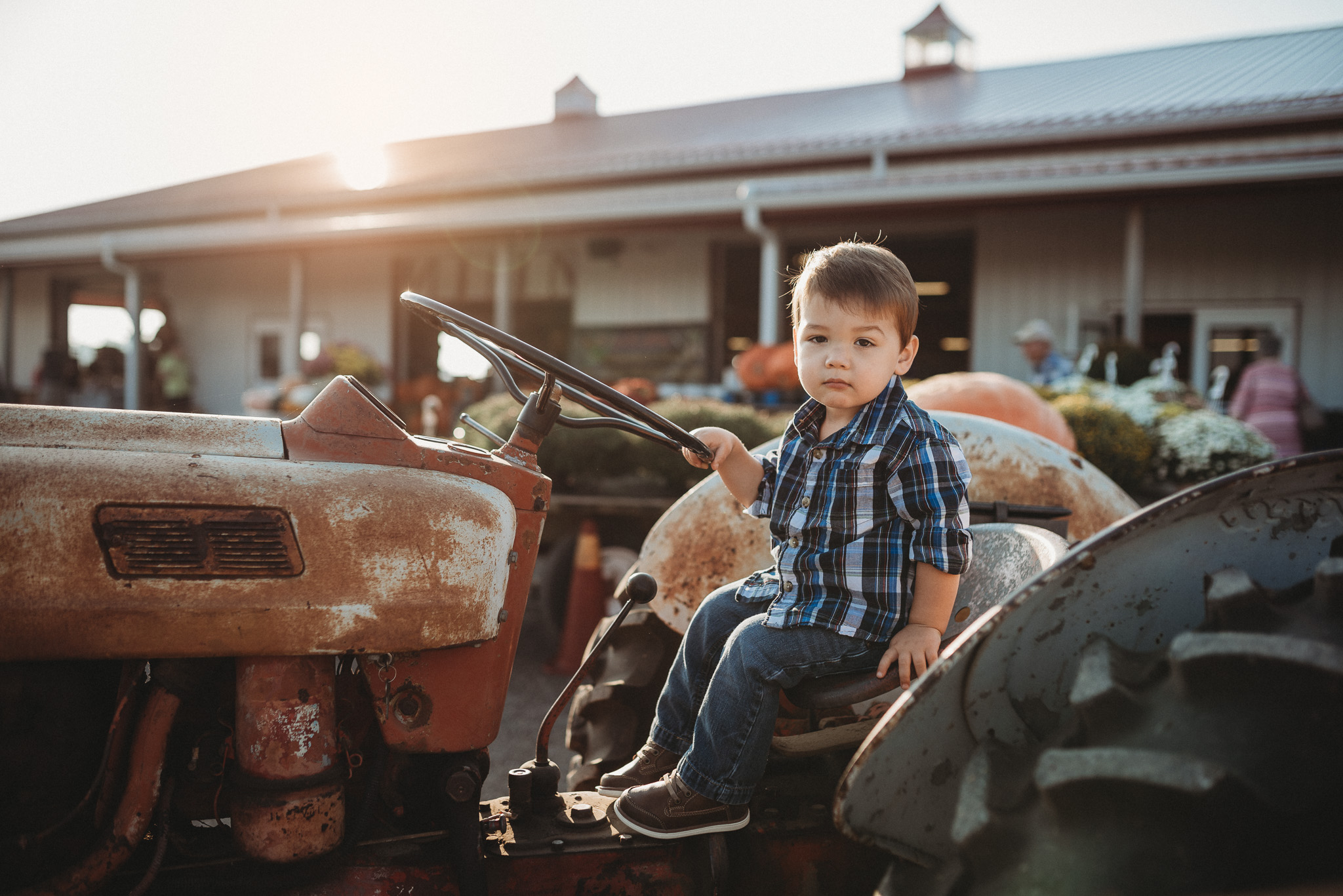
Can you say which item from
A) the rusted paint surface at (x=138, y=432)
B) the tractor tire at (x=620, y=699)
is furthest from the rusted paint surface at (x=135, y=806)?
the tractor tire at (x=620, y=699)

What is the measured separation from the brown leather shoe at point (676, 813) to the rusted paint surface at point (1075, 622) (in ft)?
1.04

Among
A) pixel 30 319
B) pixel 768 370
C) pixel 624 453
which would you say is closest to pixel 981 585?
pixel 624 453

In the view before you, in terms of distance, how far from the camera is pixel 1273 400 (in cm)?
704

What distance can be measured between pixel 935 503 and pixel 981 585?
0.96ft

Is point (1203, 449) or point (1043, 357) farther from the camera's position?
point (1043, 357)

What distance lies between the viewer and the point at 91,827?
4.62 feet

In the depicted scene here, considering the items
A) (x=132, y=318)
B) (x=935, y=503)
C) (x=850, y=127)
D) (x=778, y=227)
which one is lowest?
(x=935, y=503)

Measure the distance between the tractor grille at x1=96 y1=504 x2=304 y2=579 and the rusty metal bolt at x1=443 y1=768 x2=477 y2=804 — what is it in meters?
0.43

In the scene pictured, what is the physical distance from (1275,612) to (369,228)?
1145 centimetres

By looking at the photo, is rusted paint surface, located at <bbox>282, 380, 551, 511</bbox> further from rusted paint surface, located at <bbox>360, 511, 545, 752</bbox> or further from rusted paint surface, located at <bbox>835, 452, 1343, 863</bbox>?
rusted paint surface, located at <bbox>835, 452, 1343, 863</bbox>

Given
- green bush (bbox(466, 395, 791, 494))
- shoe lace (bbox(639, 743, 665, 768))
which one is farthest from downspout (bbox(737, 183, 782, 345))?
shoe lace (bbox(639, 743, 665, 768))

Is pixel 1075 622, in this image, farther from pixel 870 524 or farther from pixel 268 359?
pixel 268 359

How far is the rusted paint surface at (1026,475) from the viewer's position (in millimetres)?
2418

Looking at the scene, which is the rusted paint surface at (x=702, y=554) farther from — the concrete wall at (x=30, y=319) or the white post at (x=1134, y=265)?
the concrete wall at (x=30, y=319)
